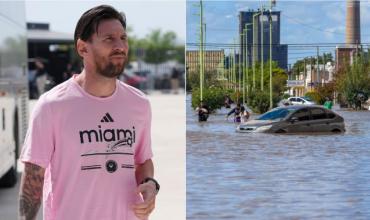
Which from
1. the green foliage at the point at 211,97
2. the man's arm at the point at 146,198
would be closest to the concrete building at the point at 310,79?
the green foliage at the point at 211,97

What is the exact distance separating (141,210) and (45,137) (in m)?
0.37

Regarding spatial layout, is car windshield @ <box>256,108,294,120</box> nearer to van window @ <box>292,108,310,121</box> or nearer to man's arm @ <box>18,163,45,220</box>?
van window @ <box>292,108,310,121</box>

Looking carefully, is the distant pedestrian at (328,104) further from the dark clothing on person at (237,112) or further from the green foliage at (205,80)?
the green foliage at (205,80)

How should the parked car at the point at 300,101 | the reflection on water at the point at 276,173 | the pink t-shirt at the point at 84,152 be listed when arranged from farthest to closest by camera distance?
the parked car at the point at 300,101 < the reflection on water at the point at 276,173 < the pink t-shirt at the point at 84,152

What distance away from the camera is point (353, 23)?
6.27 m

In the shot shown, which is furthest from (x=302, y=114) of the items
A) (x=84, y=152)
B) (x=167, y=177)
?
(x=167, y=177)

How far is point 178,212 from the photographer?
8.35m

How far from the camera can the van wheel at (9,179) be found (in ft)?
32.7

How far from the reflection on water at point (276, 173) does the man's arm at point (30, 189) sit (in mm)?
3426

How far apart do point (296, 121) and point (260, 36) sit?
2.32 feet

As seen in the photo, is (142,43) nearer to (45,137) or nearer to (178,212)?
(178,212)

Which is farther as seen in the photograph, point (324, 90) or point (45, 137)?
point (324, 90)

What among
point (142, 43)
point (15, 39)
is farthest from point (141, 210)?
point (142, 43)

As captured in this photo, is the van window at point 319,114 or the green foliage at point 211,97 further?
the van window at point 319,114
